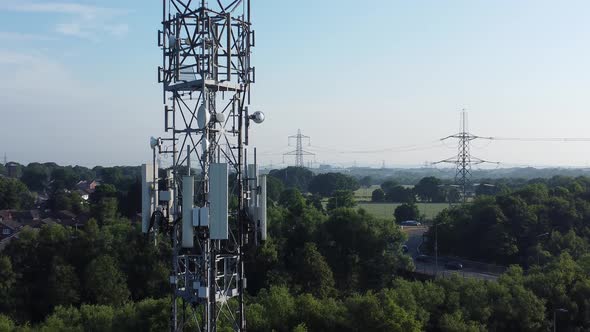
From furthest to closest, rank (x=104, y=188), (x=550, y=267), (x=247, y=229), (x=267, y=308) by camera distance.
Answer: (x=104, y=188) < (x=550, y=267) < (x=267, y=308) < (x=247, y=229)

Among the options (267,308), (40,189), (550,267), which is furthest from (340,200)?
(40,189)

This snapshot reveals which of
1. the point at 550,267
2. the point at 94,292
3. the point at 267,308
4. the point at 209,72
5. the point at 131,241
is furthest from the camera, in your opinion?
the point at 131,241

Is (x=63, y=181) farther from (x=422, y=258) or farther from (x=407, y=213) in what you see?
(x=422, y=258)

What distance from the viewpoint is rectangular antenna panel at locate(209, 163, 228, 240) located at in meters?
7.81

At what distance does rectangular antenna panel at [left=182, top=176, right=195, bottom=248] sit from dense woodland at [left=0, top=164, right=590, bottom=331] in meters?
3.00

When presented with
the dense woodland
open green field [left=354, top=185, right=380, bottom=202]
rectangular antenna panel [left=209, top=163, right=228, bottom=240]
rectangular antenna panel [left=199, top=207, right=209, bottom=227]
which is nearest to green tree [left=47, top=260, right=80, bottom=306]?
the dense woodland

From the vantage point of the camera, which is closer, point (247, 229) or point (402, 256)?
point (247, 229)

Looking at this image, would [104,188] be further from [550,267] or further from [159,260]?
[550,267]

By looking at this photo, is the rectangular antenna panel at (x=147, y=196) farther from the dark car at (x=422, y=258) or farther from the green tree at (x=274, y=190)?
the green tree at (x=274, y=190)

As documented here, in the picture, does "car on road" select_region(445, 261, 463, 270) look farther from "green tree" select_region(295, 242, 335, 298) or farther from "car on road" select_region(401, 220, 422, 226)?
"car on road" select_region(401, 220, 422, 226)

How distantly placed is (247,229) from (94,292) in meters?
27.0

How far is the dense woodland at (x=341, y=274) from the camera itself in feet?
77.2

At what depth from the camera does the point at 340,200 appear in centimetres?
6456

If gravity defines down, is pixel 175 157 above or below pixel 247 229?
above
